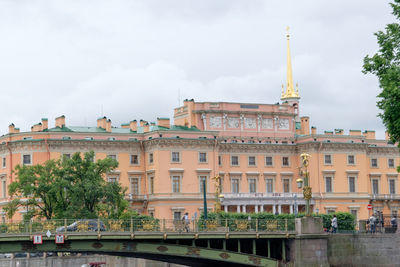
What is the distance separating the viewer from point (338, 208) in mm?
102062

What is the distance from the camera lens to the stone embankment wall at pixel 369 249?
181ft

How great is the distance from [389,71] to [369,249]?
13.7m

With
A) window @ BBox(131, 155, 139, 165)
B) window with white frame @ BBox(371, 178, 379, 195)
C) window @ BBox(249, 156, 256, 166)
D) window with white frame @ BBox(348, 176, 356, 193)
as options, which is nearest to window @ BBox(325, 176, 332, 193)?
window with white frame @ BBox(348, 176, 356, 193)

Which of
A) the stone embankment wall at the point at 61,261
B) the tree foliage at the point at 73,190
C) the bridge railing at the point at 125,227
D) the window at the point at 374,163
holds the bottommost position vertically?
the stone embankment wall at the point at 61,261

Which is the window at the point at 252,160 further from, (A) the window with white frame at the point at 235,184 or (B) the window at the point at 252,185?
(A) the window with white frame at the point at 235,184

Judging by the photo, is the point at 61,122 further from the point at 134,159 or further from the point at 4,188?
the point at 4,188

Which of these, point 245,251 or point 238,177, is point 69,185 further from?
point 238,177

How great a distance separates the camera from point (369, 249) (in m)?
55.7

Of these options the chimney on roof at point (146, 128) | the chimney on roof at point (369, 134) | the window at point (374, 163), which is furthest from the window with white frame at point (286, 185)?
the chimney on roof at point (146, 128)

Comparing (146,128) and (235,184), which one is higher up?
(146,128)

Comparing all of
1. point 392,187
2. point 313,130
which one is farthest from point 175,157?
point 392,187

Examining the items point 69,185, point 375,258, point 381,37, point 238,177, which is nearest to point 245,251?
point 375,258

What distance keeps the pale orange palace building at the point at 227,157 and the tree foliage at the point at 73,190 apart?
45.8ft

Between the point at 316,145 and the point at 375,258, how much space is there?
155ft
